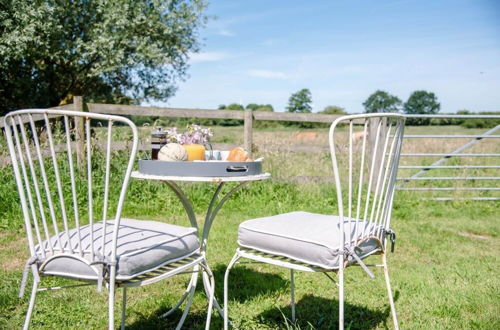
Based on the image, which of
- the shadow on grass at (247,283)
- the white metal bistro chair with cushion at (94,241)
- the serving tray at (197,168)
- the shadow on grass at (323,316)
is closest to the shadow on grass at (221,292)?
the shadow on grass at (247,283)

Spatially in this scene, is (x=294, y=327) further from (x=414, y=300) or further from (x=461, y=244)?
(x=461, y=244)

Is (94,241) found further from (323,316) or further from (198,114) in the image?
(198,114)

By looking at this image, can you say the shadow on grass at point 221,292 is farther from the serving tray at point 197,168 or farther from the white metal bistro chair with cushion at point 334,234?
the serving tray at point 197,168

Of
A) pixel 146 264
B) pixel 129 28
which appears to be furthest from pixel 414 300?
pixel 129 28

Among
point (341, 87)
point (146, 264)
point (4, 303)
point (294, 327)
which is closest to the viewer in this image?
point (146, 264)

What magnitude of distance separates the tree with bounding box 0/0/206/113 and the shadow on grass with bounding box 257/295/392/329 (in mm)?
8839

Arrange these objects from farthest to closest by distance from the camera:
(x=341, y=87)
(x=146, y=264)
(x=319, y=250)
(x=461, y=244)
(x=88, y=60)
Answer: (x=341, y=87) → (x=88, y=60) → (x=461, y=244) → (x=319, y=250) → (x=146, y=264)

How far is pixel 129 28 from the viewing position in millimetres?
11180

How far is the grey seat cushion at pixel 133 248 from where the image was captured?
1558 millimetres

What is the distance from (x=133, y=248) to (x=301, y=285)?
5.55 feet

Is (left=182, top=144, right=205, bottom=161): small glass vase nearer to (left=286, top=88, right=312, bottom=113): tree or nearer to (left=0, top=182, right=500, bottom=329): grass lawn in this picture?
(left=0, top=182, right=500, bottom=329): grass lawn

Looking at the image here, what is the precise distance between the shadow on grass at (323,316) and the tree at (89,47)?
884 cm

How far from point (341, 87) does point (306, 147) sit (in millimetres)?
9090

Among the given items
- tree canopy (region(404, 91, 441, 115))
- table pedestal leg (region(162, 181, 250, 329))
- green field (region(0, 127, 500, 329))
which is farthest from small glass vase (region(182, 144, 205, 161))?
tree canopy (region(404, 91, 441, 115))
